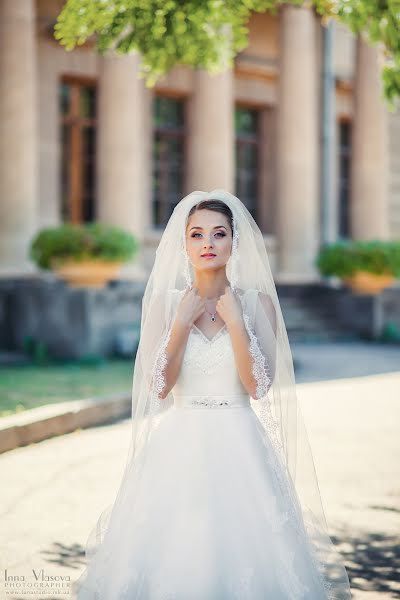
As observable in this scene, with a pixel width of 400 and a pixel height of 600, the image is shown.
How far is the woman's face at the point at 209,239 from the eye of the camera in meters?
3.74

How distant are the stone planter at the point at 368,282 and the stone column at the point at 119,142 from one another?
4936mm

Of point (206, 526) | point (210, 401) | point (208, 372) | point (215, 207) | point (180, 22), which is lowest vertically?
point (206, 526)

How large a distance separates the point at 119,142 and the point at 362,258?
5.60 m

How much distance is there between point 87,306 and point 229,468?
11464 millimetres

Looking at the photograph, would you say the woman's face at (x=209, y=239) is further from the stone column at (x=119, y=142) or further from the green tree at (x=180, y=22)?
the stone column at (x=119, y=142)

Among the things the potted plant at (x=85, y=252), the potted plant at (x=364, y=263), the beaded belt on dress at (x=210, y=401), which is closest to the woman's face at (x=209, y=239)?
the beaded belt on dress at (x=210, y=401)

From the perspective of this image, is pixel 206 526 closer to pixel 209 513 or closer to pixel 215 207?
pixel 209 513

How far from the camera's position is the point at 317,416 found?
979 centimetres

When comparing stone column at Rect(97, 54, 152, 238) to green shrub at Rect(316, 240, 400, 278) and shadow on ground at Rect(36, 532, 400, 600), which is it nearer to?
green shrub at Rect(316, 240, 400, 278)

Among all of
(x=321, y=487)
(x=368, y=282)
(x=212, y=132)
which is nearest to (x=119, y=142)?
(x=212, y=132)

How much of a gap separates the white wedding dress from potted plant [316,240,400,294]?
16084 millimetres

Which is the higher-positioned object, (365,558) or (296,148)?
(296,148)

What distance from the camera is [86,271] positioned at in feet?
49.7

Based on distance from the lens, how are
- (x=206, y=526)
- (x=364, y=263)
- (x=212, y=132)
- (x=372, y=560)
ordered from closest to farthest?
1. (x=206, y=526)
2. (x=372, y=560)
3. (x=364, y=263)
4. (x=212, y=132)
